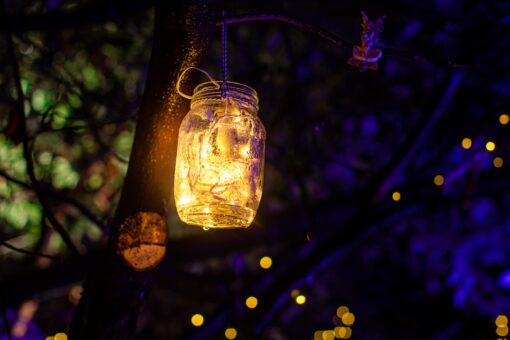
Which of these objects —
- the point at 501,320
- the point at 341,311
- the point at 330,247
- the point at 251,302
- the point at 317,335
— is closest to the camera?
the point at 330,247

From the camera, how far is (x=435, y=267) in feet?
18.3

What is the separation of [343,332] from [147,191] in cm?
538

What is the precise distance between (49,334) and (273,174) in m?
3.35

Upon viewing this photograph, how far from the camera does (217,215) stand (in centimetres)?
218

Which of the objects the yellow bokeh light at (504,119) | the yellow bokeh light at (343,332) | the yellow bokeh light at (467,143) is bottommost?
the yellow bokeh light at (343,332)

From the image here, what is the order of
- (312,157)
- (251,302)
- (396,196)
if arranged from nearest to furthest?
(251,302) → (396,196) → (312,157)

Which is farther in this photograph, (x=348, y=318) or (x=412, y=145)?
(x=348, y=318)

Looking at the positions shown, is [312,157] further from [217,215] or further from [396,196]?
[217,215]

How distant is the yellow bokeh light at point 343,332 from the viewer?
7012 millimetres

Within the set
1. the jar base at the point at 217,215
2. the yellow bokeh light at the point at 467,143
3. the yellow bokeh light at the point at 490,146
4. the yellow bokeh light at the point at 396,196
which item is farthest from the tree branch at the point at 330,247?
the jar base at the point at 217,215

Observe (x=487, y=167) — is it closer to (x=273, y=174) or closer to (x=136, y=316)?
(x=273, y=174)

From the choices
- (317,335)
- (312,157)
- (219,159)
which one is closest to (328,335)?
(317,335)

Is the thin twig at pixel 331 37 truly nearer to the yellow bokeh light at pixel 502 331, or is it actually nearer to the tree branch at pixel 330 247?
the tree branch at pixel 330 247

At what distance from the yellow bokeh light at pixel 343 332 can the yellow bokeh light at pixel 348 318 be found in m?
0.08
